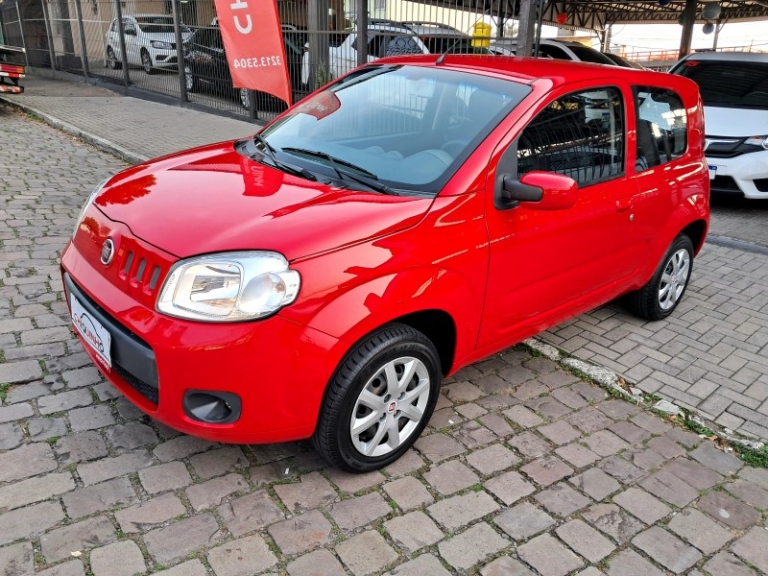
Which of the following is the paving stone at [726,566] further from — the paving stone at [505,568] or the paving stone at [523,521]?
the paving stone at [505,568]

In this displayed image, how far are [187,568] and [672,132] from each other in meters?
3.71

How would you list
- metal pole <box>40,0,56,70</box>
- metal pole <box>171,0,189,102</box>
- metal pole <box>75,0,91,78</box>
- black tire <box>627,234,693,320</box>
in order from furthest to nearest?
metal pole <box>40,0,56,70</box> → metal pole <box>75,0,91,78</box> → metal pole <box>171,0,189,102</box> → black tire <box>627,234,693,320</box>

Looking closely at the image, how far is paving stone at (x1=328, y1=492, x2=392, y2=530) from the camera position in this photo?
2605mm

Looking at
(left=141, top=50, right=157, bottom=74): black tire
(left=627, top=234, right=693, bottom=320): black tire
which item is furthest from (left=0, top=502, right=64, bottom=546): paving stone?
(left=141, top=50, right=157, bottom=74): black tire

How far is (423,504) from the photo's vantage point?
2.73 meters

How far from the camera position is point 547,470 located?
2.99 metres

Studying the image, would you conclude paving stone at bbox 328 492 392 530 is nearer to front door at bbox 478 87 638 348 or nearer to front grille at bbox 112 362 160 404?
front grille at bbox 112 362 160 404

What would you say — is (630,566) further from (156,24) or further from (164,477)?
(156,24)

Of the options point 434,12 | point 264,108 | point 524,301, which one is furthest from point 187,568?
point 264,108

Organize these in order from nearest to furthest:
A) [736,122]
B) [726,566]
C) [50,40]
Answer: [726,566], [736,122], [50,40]

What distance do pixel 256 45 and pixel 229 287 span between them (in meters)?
7.12

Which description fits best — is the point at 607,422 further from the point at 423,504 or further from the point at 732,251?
the point at 732,251

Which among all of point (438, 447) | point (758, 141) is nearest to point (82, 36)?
point (758, 141)

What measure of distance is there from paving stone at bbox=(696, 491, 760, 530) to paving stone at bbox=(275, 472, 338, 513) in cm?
161
